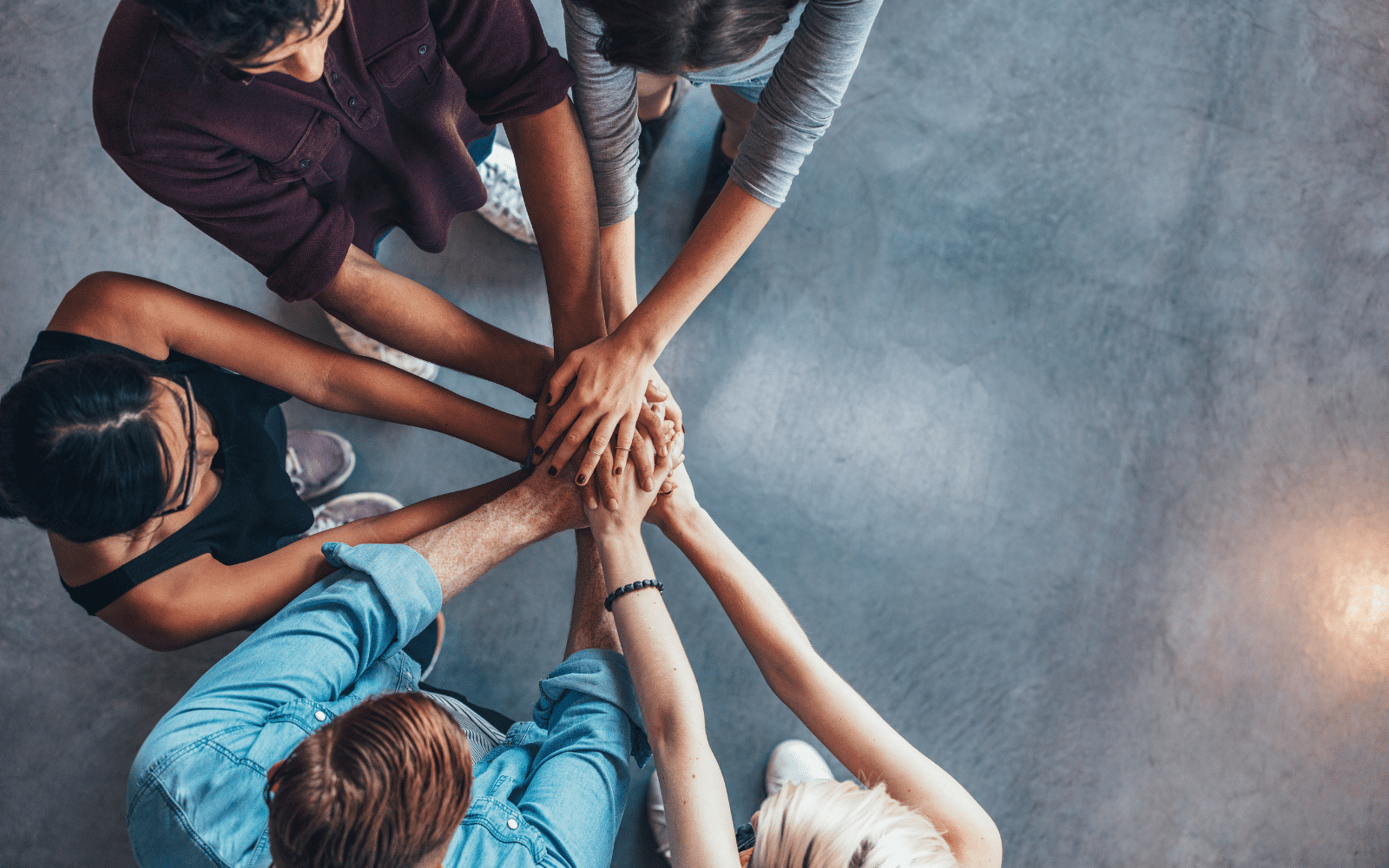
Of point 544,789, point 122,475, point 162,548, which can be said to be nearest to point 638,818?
point 544,789

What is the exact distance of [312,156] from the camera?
1113 millimetres

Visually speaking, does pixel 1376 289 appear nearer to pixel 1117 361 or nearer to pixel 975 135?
pixel 1117 361

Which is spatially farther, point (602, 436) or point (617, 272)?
point (617, 272)

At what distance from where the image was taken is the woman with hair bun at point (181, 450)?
3.43 feet

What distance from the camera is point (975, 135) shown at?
2.26 m

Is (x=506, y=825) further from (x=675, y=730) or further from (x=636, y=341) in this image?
(x=636, y=341)

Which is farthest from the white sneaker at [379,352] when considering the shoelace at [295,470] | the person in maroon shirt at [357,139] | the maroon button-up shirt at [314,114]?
the maroon button-up shirt at [314,114]

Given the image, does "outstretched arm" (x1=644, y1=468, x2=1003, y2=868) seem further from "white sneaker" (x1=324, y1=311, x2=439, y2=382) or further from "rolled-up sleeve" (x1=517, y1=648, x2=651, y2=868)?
"white sneaker" (x1=324, y1=311, x2=439, y2=382)

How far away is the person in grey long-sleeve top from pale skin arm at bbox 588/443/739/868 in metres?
0.22

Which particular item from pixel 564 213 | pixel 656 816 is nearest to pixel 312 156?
pixel 564 213

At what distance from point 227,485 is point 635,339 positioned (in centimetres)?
83

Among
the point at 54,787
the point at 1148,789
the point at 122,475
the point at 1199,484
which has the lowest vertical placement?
the point at 54,787

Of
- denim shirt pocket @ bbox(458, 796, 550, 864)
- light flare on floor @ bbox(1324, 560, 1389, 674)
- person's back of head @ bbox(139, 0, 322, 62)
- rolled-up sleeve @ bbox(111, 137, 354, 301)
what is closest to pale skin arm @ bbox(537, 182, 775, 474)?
rolled-up sleeve @ bbox(111, 137, 354, 301)

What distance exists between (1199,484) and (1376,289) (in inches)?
36.0
